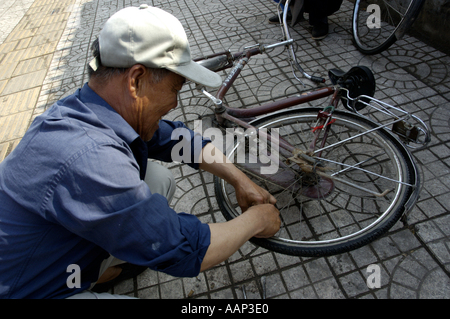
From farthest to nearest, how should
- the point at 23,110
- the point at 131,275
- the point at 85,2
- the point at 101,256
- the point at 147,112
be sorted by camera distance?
the point at 85,2, the point at 23,110, the point at 131,275, the point at 101,256, the point at 147,112

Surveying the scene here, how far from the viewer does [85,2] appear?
825cm

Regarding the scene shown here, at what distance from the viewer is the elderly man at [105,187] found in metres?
1.18

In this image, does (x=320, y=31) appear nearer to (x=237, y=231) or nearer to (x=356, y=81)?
(x=356, y=81)

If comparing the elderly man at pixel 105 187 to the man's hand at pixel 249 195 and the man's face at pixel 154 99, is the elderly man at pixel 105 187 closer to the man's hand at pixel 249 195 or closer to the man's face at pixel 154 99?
the man's face at pixel 154 99

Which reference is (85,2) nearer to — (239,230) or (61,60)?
(61,60)

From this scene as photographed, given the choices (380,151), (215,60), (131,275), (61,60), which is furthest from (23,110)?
(380,151)

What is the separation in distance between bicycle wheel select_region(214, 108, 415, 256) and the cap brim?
851mm

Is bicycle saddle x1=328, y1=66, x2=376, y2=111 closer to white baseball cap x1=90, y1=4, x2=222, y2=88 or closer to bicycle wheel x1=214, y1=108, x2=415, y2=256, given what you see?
bicycle wheel x1=214, y1=108, x2=415, y2=256

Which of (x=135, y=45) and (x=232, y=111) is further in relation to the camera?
(x=232, y=111)

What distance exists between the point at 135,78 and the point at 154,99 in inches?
5.3

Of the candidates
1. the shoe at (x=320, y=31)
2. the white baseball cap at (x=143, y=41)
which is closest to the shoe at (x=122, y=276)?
the white baseball cap at (x=143, y=41)

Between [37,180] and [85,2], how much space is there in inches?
354

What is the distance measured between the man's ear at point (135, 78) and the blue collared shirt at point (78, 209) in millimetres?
152

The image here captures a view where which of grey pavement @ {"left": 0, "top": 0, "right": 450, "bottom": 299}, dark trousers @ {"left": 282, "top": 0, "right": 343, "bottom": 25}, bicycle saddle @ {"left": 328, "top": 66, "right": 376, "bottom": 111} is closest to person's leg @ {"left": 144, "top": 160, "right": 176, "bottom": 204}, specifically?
grey pavement @ {"left": 0, "top": 0, "right": 450, "bottom": 299}
